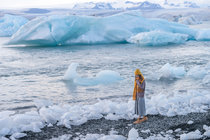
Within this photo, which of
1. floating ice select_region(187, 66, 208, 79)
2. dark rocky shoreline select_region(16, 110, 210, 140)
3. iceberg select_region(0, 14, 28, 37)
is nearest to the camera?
dark rocky shoreline select_region(16, 110, 210, 140)

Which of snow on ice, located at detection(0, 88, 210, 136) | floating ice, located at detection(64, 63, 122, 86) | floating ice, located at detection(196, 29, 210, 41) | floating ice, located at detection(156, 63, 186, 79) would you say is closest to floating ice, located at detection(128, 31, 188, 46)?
floating ice, located at detection(196, 29, 210, 41)

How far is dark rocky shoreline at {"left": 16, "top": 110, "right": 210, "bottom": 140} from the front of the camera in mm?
5938

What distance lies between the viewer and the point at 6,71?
1492 centimetres

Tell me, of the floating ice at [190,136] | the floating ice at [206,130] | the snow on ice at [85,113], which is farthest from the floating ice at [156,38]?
the floating ice at [190,136]

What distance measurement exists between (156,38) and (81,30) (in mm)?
6587

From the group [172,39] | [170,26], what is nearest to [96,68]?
[172,39]

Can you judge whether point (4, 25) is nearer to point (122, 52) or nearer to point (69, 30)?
point (69, 30)

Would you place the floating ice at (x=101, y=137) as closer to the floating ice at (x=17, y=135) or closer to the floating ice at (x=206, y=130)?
the floating ice at (x=17, y=135)

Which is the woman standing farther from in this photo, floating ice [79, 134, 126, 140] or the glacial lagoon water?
the glacial lagoon water

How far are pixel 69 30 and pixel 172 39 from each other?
8966 mm

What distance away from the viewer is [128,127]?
6.27 meters

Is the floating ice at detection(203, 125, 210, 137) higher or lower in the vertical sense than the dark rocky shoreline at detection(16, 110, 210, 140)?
higher

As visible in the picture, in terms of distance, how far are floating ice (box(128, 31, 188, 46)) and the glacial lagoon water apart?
3257 millimetres

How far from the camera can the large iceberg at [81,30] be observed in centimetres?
2334
